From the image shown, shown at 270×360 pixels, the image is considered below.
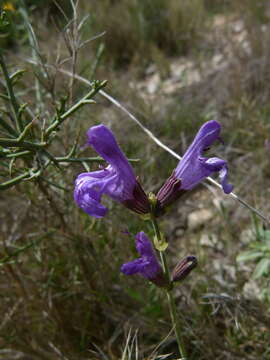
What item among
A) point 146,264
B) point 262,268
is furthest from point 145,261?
point 262,268

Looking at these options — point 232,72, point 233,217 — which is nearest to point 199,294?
point 233,217

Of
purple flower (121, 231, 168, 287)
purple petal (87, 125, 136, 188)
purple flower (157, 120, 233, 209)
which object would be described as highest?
purple petal (87, 125, 136, 188)

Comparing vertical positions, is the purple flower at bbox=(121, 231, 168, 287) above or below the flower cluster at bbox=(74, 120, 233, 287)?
below

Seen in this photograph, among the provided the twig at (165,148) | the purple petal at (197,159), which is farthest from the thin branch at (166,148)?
the purple petal at (197,159)

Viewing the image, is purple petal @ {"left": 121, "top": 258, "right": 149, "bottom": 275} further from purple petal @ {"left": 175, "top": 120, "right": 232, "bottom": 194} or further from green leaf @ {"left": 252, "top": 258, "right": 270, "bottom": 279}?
green leaf @ {"left": 252, "top": 258, "right": 270, "bottom": 279}

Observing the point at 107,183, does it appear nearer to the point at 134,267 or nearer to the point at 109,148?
the point at 109,148

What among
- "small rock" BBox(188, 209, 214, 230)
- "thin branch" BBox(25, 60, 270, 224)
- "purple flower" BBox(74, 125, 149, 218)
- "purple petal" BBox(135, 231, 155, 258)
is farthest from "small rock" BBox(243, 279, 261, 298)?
"purple flower" BBox(74, 125, 149, 218)

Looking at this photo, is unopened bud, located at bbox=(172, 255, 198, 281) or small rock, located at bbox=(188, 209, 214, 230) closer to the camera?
unopened bud, located at bbox=(172, 255, 198, 281)
